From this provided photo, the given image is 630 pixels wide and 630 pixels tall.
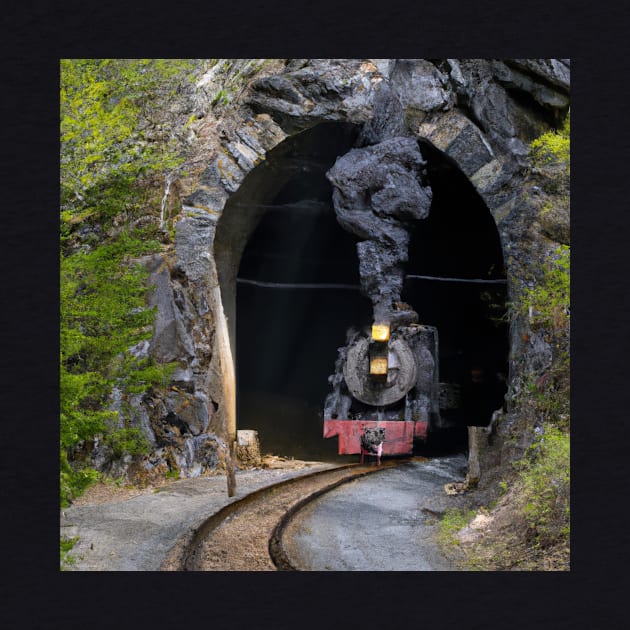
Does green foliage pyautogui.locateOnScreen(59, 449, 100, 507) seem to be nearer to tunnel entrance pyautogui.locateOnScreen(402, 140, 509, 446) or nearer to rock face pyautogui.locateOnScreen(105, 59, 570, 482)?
rock face pyautogui.locateOnScreen(105, 59, 570, 482)

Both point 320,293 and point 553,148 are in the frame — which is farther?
point 320,293

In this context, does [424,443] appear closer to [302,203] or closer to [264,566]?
[302,203]

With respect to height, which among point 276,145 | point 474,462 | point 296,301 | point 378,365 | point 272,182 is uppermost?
point 276,145

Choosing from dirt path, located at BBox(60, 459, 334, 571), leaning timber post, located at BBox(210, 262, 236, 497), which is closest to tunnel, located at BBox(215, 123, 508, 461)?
leaning timber post, located at BBox(210, 262, 236, 497)

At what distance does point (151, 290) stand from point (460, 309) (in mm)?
9230

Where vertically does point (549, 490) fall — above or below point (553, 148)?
below

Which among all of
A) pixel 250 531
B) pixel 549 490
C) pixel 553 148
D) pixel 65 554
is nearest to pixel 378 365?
pixel 553 148

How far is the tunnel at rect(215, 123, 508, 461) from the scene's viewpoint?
12.9 metres

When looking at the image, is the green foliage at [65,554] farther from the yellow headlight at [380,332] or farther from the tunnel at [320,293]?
the yellow headlight at [380,332]

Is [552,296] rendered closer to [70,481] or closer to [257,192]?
[257,192]

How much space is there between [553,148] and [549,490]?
4421mm

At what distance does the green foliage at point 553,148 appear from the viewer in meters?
9.18

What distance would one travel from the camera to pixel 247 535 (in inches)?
292

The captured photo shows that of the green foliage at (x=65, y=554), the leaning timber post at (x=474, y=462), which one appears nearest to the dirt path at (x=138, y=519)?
the green foliage at (x=65, y=554)
